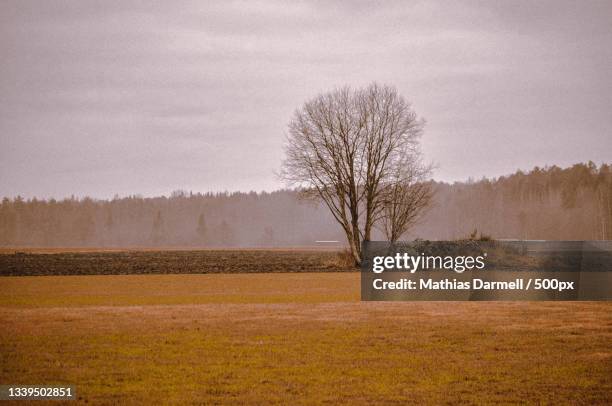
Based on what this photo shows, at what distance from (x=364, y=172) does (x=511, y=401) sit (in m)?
41.0

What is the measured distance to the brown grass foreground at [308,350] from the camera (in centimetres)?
1173

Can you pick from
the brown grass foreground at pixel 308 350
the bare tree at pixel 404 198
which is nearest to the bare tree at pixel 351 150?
the bare tree at pixel 404 198

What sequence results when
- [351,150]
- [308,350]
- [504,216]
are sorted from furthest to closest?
1. [504,216]
2. [351,150]
3. [308,350]

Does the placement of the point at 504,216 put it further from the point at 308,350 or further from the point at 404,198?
the point at 308,350

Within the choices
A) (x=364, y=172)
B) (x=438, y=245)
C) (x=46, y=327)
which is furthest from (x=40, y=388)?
(x=364, y=172)

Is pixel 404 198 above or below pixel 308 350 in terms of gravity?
above

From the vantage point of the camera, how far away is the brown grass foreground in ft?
38.5

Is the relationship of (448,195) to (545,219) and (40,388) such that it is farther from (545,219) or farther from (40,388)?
(40,388)

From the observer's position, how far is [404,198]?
2034 inches

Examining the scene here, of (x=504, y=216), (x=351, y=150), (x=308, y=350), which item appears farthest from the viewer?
(x=504, y=216)

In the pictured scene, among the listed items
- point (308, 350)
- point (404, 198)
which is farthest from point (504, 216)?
point (308, 350)

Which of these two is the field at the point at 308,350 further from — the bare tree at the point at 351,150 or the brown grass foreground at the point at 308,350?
the bare tree at the point at 351,150

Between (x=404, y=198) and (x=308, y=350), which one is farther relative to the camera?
(x=404, y=198)

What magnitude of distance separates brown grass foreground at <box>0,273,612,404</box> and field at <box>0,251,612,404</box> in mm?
37
